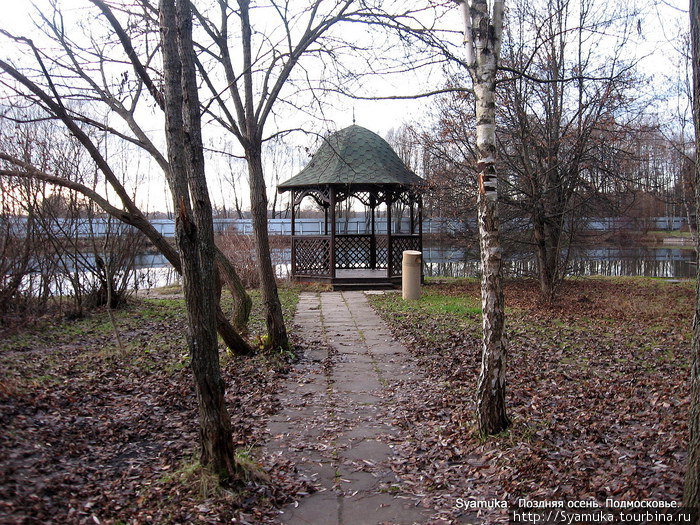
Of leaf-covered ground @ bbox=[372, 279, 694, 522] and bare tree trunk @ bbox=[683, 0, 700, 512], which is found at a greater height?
bare tree trunk @ bbox=[683, 0, 700, 512]

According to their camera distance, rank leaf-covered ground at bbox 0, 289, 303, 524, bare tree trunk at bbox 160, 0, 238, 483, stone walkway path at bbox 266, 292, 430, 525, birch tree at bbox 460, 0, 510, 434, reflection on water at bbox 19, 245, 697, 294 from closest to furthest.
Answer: leaf-covered ground at bbox 0, 289, 303, 524
stone walkway path at bbox 266, 292, 430, 525
bare tree trunk at bbox 160, 0, 238, 483
birch tree at bbox 460, 0, 510, 434
reflection on water at bbox 19, 245, 697, 294

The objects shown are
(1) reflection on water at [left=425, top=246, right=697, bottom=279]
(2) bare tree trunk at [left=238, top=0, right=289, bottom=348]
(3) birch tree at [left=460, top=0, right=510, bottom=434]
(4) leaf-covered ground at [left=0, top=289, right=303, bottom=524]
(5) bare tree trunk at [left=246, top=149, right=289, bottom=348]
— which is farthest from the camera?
(1) reflection on water at [left=425, top=246, right=697, bottom=279]

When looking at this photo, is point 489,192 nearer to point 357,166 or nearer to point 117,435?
point 117,435

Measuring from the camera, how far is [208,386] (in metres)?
3.62

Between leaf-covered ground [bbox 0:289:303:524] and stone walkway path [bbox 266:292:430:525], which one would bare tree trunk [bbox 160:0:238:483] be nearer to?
leaf-covered ground [bbox 0:289:303:524]

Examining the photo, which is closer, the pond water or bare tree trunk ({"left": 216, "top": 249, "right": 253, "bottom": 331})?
bare tree trunk ({"left": 216, "top": 249, "right": 253, "bottom": 331})

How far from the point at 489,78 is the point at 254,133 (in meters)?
3.92

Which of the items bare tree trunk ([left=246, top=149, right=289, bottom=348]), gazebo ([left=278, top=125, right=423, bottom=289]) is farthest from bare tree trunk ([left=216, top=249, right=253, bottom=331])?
gazebo ([left=278, top=125, right=423, bottom=289])

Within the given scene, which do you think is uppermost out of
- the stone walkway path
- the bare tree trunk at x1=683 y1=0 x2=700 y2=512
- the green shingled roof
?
the green shingled roof

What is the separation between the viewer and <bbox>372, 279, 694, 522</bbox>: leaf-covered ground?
3510 millimetres

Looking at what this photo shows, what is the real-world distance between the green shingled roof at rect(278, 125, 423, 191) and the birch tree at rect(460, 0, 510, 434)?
428 inches

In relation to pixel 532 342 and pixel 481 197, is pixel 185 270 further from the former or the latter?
pixel 532 342

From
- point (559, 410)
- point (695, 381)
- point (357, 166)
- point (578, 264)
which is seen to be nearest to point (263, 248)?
point (559, 410)

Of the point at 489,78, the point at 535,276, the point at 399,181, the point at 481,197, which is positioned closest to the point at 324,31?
the point at 489,78
